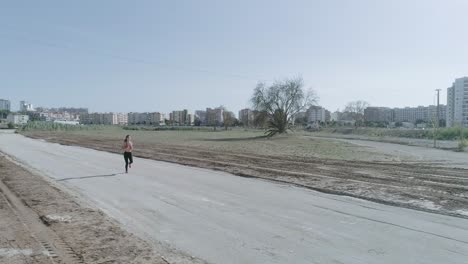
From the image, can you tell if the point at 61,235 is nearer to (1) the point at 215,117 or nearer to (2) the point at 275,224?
(2) the point at 275,224

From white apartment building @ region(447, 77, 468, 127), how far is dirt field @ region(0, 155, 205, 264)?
4578 inches

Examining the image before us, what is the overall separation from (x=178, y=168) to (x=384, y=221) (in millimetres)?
13480

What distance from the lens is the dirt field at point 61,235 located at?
689 cm

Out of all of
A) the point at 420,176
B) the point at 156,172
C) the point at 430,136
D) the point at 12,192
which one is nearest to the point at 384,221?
the point at 420,176

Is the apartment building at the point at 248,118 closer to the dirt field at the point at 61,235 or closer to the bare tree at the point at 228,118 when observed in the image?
the bare tree at the point at 228,118

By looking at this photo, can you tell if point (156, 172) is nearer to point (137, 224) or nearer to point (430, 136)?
point (137, 224)

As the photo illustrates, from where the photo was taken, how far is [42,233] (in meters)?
8.40

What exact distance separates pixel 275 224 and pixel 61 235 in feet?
13.7

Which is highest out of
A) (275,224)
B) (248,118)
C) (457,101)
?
(457,101)

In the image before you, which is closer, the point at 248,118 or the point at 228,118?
the point at 248,118

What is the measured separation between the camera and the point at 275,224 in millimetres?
9289

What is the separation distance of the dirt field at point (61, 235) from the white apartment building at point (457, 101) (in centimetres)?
11629

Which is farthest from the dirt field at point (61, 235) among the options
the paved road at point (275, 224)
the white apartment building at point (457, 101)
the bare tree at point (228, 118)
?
the bare tree at point (228, 118)

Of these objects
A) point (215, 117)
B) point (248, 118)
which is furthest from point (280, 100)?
point (215, 117)
